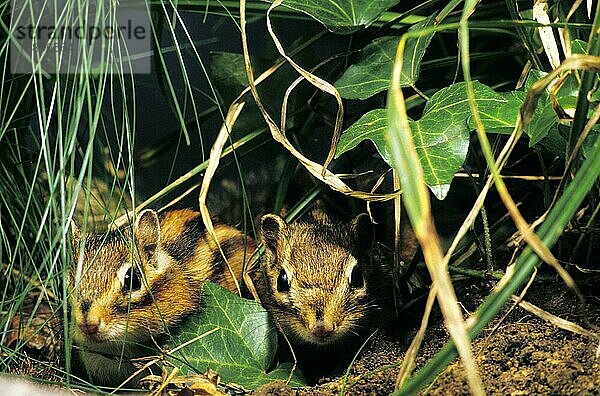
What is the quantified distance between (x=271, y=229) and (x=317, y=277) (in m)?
0.24

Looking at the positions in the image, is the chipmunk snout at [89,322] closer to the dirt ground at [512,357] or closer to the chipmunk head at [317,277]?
the chipmunk head at [317,277]

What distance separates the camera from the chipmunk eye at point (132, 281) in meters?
2.08

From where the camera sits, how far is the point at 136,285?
6.97ft

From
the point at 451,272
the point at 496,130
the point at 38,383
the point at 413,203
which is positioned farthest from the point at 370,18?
the point at 38,383

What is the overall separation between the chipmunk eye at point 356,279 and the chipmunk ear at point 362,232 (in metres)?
0.08

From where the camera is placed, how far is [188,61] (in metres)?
3.02

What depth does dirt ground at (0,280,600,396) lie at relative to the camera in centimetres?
142

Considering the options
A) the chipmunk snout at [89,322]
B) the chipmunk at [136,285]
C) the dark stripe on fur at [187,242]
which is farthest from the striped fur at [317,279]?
the chipmunk snout at [89,322]

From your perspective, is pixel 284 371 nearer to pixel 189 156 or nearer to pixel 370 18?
pixel 370 18

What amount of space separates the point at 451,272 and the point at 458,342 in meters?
1.10

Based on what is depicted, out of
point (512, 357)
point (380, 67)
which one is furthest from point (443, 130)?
point (512, 357)

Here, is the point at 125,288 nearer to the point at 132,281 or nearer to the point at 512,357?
the point at 132,281

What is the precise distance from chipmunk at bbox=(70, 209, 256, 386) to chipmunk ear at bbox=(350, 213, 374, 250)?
12.5 inches

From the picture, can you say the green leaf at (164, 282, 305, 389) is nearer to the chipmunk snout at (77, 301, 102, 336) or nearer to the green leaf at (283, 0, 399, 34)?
the chipmunk snout at (77, 301, 102, 336)
